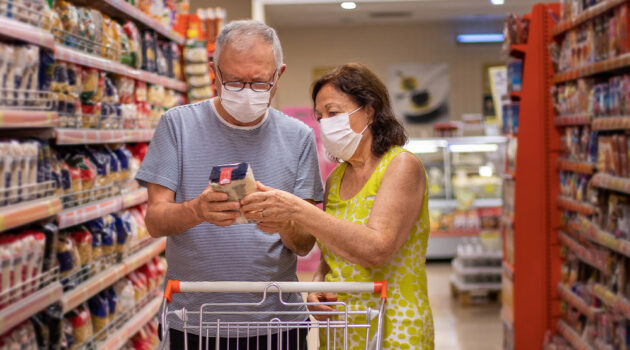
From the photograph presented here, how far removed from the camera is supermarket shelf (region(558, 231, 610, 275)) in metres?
3.77

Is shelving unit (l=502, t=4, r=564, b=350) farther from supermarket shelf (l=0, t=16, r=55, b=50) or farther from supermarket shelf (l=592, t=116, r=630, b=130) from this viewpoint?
supermarket shelf (l=0, t=16, r=55, b=50)

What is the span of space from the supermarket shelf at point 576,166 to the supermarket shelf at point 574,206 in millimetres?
188

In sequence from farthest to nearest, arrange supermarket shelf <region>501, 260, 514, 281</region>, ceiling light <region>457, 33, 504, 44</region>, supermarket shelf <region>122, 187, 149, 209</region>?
1. ceiling light <region>457, 33, 504, 44</region>
2. supermarket shelf <region>501, 260, 514, 281</region>
3. supermarket shelf <region>122, 187, 149, 209</region>

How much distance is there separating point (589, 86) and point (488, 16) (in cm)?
655

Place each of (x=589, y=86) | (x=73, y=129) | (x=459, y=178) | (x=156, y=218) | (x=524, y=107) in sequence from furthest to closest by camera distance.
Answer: (x=459, y=178) < (x=524, y=107) < (x=589, y=86) < (x=73, y=129) < (x=156, y=218)

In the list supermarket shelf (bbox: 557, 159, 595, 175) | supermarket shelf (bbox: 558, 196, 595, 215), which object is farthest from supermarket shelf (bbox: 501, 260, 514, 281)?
supermarket shelf (bbox: 557, 159, 595, 175)

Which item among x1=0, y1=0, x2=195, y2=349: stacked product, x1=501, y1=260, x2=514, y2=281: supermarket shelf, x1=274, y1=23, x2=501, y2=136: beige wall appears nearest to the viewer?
x1=0, y1=0, x2=195, y2=349: stacked product

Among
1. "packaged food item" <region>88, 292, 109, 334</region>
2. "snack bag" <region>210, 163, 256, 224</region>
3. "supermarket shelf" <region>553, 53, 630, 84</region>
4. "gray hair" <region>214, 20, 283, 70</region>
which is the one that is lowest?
"packaged food item" <region>88, 292, 109, 334</region>

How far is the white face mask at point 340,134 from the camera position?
2053 mm

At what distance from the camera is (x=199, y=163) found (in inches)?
77.2

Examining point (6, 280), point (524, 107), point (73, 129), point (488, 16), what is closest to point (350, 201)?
point (6, 280)

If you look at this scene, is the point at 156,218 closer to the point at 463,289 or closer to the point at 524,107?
the point at 524,107

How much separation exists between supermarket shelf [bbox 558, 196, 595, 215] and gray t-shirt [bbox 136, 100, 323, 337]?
8.22 feet

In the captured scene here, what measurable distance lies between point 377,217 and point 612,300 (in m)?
2.23
